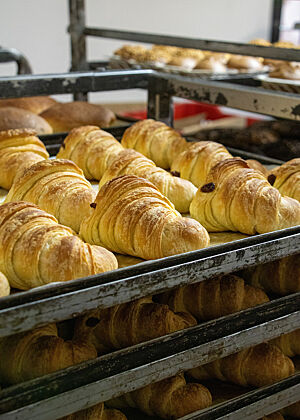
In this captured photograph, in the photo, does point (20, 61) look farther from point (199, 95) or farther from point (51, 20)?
point (51, 20)

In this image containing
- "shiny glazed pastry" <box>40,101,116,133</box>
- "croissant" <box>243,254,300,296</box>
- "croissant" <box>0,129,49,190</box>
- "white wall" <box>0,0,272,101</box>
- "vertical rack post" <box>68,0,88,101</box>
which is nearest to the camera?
"croissant" <box>243,254,300,296</box>

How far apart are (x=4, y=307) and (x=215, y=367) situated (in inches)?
22.2

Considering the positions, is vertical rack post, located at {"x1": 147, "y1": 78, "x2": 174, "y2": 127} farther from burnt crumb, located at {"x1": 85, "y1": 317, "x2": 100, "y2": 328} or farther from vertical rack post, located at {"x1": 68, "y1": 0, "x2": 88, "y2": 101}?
burnt crumb, located at {"x1": 85, "y1": 317, "x2": 100, "y2": 328}

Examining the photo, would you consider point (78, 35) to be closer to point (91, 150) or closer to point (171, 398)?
point (91, 150)

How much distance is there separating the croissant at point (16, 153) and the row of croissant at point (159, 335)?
1.39ft

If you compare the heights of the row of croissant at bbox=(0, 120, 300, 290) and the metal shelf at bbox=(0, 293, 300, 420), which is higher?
the row of croissant at bbox=(0, 120, 300, 290)

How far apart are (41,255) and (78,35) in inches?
80.0

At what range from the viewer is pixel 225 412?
1.01 m

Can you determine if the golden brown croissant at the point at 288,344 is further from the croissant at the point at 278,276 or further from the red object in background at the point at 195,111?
the red object in background at the point at 195,111

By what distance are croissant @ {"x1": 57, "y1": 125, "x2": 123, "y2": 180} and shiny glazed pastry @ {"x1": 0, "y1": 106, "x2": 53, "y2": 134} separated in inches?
20.2

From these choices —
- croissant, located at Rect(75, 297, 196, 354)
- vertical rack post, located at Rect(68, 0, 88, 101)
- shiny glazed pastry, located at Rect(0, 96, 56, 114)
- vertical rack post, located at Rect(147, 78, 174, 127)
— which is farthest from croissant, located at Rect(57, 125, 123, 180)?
vertical rack post, located at Rect(68, 0, 88, 101)

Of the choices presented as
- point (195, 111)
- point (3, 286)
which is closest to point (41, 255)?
point (3, 286)

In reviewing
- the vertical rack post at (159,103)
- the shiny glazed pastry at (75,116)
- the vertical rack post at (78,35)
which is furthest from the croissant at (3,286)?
the vertical rack post at (78,35)

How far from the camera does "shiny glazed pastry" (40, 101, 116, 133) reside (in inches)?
86.1
